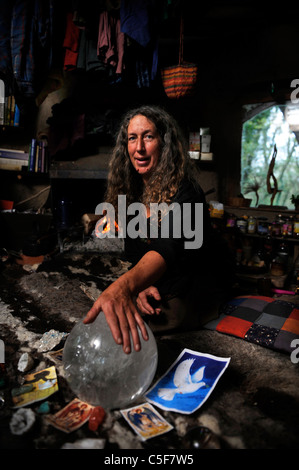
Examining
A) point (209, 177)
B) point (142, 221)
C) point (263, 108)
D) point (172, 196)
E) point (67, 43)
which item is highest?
point (67, 43)

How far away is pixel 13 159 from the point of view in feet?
15.4

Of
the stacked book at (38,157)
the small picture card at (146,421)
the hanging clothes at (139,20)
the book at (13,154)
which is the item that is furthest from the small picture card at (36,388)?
the book at (13,154)

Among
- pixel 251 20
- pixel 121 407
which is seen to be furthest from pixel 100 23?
pixel 121 407

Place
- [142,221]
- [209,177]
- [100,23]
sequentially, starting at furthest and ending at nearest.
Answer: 1. [209,177]
2. [100,23]
3. [142,221]

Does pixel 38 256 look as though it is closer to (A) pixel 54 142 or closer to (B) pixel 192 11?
(A) pixel 54 142

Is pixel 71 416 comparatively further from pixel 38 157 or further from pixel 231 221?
pixel 38 157

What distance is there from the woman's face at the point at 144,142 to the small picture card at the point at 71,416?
4.96ft

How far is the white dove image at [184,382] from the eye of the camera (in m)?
1.52

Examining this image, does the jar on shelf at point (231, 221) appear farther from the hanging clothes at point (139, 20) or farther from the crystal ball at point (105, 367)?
the crystal ball at point (105, 367)

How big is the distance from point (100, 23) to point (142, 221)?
90.7 inches

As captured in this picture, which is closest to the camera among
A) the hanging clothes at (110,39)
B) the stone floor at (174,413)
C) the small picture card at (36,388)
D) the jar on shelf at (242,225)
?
the stone floor at (174,413)

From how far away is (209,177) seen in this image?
15.7 feet

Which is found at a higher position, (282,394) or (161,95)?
(161,95)
